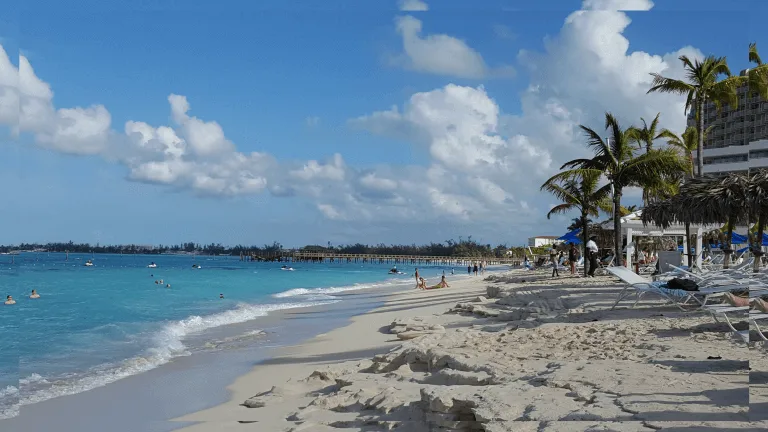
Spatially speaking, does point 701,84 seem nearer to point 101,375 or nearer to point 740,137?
point 101,375

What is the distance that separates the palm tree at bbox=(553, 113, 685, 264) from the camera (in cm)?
1828

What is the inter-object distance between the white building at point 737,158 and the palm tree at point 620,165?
4349 centimetres

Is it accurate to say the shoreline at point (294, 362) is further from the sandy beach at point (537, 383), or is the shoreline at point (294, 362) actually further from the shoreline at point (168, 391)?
the shoreline at point (168, 391)

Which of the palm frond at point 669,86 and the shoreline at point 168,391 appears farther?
the palm frond at point 669,86

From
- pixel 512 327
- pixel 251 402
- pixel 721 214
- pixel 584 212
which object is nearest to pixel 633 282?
pixel 512 327

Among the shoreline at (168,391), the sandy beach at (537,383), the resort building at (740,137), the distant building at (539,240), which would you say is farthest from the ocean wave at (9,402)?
the distant building at (539,240)

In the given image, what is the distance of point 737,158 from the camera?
2391 inches

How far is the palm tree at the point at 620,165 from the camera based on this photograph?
1828 centimetres

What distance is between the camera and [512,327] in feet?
31.0

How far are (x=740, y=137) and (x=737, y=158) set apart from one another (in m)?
10.9

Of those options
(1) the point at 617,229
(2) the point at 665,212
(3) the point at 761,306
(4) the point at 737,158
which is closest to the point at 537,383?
(3) the point at 761,306

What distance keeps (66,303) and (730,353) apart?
25885mm

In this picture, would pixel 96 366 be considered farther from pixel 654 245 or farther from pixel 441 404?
pixel 654 245

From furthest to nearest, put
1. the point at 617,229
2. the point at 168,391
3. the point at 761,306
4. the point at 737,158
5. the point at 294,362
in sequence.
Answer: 1. the point at 737,158
2. the point at 617,229
3. the point at 294,362
4. the point at 168,391
5. the point at 761,306
